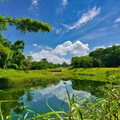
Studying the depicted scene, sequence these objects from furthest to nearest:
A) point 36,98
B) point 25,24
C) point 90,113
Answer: point 36,98, point 25,24, point 90,113

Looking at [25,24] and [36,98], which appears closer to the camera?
[25,24]

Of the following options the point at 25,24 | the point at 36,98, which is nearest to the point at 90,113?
the point at 25,24

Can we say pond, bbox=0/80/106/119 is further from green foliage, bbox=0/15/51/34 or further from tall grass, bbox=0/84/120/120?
green foliage, bbox=0/15/51/34

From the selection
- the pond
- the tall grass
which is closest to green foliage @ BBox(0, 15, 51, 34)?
the pond

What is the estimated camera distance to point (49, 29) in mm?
5590

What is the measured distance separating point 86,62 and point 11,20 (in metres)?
42.6

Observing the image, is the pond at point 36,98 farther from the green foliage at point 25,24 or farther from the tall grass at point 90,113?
the green foliage at point 25,24

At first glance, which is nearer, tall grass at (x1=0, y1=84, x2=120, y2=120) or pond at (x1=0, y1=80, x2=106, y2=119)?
tall grass at (x1=0, y1=84, x2=120, y2=120)

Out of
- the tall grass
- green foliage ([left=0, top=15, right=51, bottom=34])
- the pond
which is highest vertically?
green foliage ([left=0, top=15, right=51, bottom=34])

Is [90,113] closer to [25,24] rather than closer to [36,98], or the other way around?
[25,24]

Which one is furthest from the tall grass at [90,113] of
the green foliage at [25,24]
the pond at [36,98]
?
the green foliage at [25,24]

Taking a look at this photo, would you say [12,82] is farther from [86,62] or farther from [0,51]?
[86,62]

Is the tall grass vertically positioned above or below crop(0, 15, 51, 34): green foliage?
below

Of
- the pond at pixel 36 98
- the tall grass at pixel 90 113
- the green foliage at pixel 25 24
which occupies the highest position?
the green foliage at pixel 25 24
